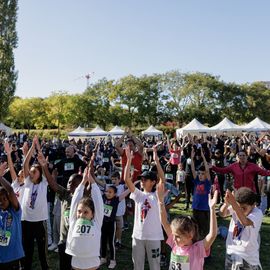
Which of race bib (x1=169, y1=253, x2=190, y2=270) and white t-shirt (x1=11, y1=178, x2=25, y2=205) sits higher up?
white t-shirt (x1=11, y1=178, x2=25, y2=205)

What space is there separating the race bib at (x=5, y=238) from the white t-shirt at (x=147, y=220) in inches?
61.2

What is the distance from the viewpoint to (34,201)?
16.8 ft

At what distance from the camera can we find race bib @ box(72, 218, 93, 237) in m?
3.73

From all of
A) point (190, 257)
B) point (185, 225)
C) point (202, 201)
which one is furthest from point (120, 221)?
point (185, 225)

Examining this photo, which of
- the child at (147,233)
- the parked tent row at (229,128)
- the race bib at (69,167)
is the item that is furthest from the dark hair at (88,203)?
the parked tent row at (229,128)

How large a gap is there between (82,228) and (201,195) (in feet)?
10.7

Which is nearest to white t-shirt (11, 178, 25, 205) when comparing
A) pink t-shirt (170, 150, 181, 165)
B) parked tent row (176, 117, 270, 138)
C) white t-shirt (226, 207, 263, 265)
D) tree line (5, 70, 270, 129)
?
white t-shirt (226, 207, 263, 265)

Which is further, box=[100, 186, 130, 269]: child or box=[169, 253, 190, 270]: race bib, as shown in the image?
box=[100, 186, 130, 269]: child

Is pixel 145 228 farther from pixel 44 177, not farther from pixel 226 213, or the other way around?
pixel 44 177

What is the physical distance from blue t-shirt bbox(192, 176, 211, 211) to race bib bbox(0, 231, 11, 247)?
11.8ft

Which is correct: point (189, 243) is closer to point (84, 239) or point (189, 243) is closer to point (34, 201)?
point (84, 239)

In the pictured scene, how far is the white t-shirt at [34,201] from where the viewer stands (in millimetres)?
5047

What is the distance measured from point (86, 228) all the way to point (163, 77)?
195 ft

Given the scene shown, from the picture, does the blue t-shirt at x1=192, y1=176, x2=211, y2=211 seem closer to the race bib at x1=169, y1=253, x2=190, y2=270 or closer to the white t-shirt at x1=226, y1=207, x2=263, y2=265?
the white t-shirt at x1=226, y1=207, x2=263, y2=265
